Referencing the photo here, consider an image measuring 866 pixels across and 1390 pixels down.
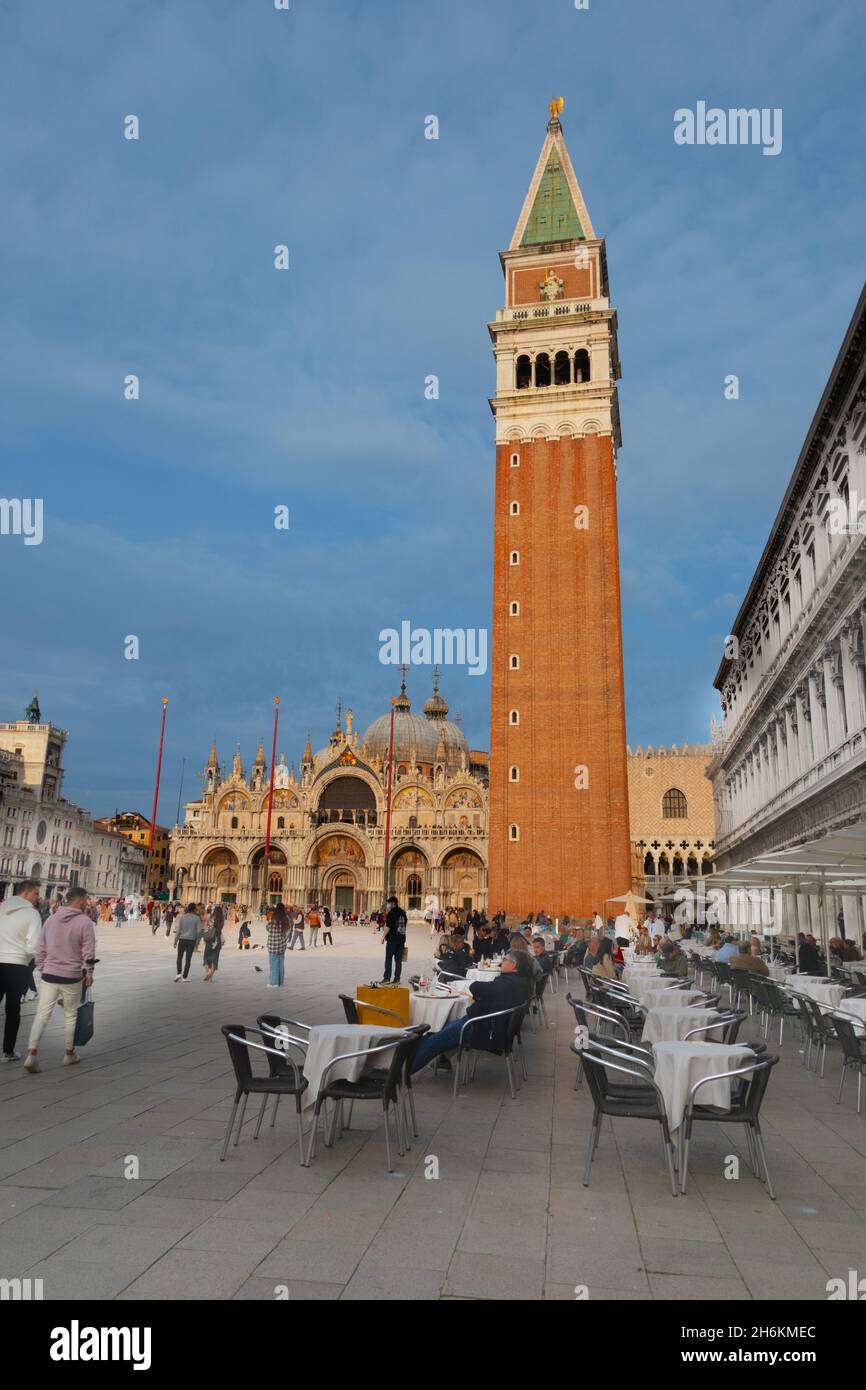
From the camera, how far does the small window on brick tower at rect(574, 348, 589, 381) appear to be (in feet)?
151

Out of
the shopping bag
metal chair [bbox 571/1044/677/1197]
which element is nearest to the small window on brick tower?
the shopping bag

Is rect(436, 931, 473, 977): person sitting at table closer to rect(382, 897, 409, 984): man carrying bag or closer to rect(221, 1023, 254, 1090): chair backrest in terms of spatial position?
rect(382, 897, 409, 984): man carrying bag

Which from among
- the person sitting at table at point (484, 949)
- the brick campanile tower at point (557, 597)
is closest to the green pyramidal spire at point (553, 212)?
the brick campanile tower at point (557, 597)

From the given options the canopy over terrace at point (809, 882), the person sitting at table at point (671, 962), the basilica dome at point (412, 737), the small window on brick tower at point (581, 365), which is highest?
the small window on brick tower at point (581, 365)

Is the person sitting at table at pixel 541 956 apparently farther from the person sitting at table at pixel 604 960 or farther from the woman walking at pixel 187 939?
the woman walking at pixel 187 939

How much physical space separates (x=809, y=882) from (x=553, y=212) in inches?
1737

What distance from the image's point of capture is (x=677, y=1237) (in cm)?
462

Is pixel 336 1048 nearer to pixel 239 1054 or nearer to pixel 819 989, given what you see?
pixel 239 1054

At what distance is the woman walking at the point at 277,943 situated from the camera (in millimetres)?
16609

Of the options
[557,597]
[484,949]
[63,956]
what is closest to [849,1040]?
[63,956]

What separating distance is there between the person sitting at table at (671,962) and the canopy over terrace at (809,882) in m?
2.26
